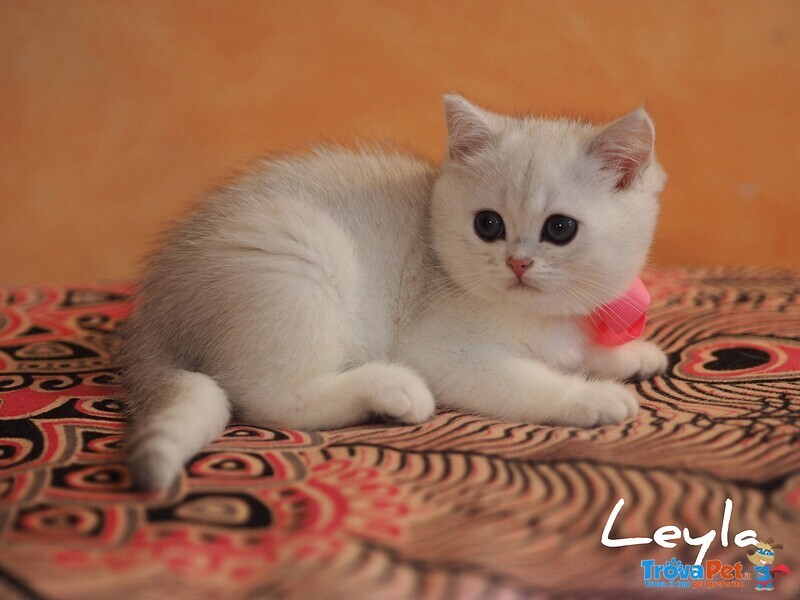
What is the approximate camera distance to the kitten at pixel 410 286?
5.09ft

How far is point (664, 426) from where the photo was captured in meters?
1.47

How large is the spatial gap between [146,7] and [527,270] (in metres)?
1.99

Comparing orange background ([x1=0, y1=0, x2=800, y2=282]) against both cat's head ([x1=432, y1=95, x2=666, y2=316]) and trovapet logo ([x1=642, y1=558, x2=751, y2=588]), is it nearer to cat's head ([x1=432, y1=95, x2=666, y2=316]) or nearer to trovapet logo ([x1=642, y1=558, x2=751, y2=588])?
cat's head ([x1=432, y1=95, x2=666, y2=316])

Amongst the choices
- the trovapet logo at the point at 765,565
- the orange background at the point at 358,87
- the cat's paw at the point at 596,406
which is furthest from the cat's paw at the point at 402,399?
the orange background at the point at 358,87

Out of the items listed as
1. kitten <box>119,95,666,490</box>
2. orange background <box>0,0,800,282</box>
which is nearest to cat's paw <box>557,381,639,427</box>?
kitten <box>119,95,666,490</box>

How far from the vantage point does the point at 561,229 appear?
159 cm

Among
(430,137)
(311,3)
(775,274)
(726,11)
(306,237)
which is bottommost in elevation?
(306,237)

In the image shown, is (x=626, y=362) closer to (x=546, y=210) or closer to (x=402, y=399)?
(x=546, y=210)

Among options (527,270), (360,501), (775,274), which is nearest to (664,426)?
(527,270)

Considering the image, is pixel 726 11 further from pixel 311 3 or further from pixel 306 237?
pixel 306 237

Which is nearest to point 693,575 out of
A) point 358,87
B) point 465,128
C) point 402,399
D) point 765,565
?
point 765,565

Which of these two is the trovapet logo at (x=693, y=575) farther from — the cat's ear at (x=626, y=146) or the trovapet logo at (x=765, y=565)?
the cat's ear at (x=626, y=146)

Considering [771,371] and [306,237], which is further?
[771,371]

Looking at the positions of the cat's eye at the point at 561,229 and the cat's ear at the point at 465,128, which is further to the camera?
the cat's ear at the point at 465,128
